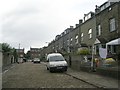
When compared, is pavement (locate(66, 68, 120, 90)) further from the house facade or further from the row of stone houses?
the house facade

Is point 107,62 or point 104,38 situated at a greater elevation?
point 104,38

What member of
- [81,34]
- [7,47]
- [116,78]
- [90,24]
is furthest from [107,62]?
[7,47]

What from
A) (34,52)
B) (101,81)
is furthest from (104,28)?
(34,52)

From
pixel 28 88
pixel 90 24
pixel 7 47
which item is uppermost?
pixel 90 24

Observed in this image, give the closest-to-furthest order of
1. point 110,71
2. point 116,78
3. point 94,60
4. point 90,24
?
point 116,78 → point 110,71 → point 94,60 → point 90,24

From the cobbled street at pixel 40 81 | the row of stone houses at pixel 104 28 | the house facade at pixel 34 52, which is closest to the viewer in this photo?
the cobbled street at pixel 40 81

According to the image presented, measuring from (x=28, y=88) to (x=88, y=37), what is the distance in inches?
1197

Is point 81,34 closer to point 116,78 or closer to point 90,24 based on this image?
point 90,24

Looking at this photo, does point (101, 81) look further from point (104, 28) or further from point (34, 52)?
point (34, 52)

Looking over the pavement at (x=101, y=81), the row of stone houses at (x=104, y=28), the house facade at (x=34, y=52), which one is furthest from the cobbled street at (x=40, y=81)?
the house facade at (x=34, y=52)

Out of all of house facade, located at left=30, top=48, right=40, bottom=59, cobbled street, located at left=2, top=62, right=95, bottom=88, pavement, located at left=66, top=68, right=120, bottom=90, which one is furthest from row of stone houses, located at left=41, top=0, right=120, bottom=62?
house facade, located at left=30, top=48, right=40, bottom=59

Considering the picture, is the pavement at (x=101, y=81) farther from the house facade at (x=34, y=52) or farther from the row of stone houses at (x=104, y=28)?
the house facade at (x=34, y=52)

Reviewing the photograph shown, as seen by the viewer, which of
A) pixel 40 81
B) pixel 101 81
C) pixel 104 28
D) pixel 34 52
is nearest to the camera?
pixel 101 81

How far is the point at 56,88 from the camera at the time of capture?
481 inches
